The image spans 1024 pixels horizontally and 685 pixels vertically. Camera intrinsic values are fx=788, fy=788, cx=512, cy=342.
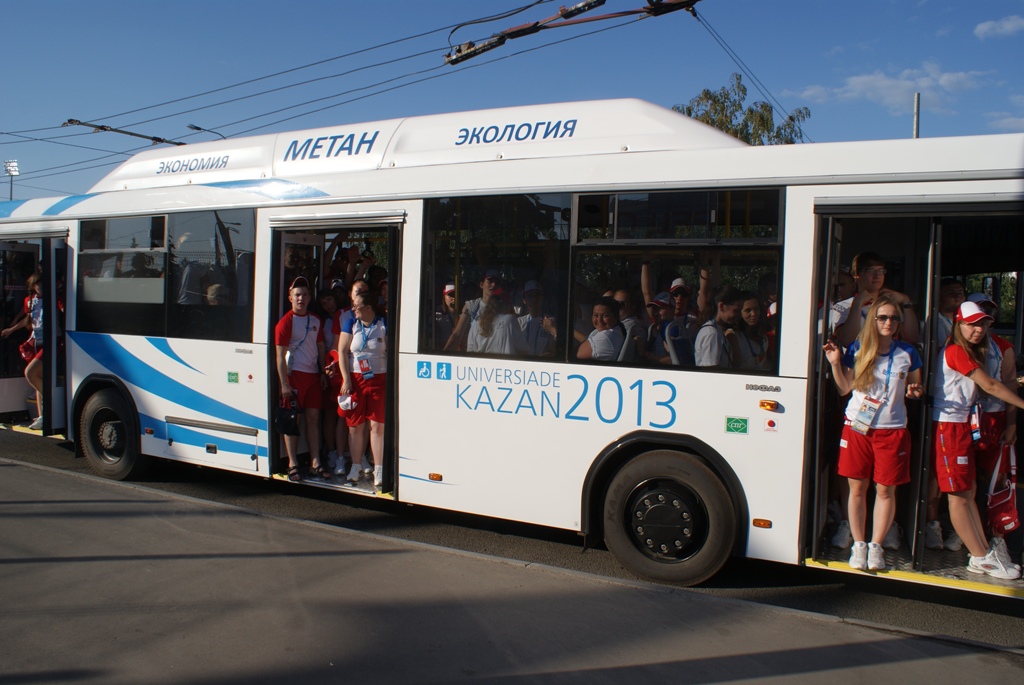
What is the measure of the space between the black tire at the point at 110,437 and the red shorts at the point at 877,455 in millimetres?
6671

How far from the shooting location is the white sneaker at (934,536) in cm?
535

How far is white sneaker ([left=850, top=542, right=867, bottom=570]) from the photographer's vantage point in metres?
4.84

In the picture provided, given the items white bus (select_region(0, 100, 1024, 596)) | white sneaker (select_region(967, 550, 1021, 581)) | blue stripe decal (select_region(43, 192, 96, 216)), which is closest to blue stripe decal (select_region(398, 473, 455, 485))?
white bus (select_region(0, 100, 1024, 596))

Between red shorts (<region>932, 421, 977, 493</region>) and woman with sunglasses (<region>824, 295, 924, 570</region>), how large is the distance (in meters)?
0.20

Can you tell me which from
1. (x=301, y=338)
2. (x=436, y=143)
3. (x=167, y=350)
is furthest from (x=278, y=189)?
(x=167, y=350)

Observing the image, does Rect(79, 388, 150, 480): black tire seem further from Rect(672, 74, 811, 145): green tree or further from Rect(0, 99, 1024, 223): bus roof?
Rect(672, 74, 811, 145): green tree

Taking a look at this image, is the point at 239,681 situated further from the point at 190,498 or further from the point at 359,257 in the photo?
the point at 359,257

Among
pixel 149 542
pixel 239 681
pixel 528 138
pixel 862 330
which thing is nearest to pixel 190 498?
pixel 149 542

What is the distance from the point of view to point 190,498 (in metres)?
7.45

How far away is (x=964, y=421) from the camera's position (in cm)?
479

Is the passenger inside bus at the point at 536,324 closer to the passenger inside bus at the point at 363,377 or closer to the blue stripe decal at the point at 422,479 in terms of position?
the blue stripe decal at the point at 422,479

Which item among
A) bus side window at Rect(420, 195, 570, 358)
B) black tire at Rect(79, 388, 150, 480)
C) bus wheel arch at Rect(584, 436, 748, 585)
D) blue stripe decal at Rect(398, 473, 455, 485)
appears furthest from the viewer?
black tire at Rect(79, 388, 150, 480)

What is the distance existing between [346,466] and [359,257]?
7.07ft

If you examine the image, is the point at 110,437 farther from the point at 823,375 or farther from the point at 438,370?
the point at 823,375
